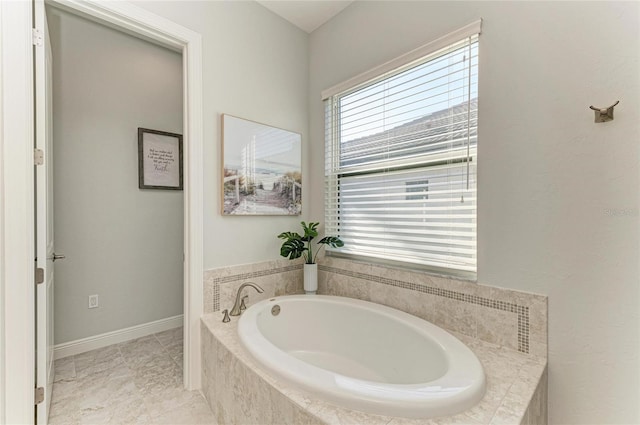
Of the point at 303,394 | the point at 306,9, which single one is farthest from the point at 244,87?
the point at 303,394

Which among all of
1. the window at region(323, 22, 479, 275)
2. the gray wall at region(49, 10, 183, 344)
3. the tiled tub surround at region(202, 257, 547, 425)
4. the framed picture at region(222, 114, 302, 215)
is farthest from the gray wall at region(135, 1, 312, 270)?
the gray wall at region(49, 10, 183, 344)

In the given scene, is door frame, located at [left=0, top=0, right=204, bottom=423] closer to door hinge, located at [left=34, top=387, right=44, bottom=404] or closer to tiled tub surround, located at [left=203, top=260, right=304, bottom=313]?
door hinge, located at [left=34, top=387, right=44, bottom=404]

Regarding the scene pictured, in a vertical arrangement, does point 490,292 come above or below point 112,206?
below

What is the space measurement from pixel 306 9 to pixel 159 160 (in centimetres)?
184

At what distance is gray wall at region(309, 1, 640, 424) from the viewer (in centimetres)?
112

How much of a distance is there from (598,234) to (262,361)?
1.51 metres

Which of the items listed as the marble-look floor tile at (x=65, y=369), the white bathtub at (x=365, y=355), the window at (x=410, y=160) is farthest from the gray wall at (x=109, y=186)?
the window at (x=410, y=160)

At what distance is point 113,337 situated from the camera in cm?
243

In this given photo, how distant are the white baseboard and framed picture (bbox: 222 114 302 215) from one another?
1.57m

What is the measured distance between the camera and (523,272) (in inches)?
53.9

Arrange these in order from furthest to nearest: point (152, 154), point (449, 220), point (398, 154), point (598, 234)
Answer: point (152, 154), point (398, 154), point (449, 220), point (598, 234)

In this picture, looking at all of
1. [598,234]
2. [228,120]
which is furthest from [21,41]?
[598,234]

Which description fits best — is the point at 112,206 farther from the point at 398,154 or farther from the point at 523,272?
the point at 523,272

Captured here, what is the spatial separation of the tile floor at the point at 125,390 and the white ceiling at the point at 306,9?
2.78 metres
